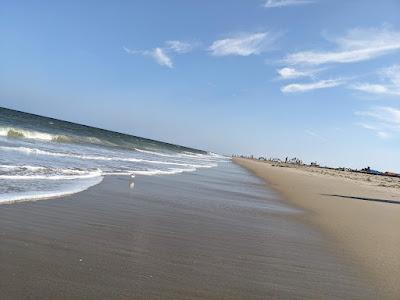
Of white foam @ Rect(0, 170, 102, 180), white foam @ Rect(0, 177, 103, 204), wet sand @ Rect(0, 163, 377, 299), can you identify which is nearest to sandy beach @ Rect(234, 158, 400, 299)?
wet sand @ Rect(0, 163, 377, 299)

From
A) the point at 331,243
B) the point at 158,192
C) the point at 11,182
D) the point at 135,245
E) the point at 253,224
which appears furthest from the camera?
the point at 158,192

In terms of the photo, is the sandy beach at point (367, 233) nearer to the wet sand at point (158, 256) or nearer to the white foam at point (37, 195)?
the wet sand at point (158, 256)

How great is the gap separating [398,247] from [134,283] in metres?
5.61

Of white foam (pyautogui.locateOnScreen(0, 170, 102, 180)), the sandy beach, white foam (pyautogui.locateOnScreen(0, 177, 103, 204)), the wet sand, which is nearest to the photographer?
the wet sand

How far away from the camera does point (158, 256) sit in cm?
591

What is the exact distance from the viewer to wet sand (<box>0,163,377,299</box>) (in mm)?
4613

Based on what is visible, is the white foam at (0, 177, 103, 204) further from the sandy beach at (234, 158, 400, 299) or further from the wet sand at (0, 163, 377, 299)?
the sandy beach at (234, 158, 400, 299)

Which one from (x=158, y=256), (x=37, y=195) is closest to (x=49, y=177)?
(x=37, y=195)

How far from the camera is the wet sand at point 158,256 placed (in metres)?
4.61

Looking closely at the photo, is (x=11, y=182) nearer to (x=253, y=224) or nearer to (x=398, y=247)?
(x=253, y=224)

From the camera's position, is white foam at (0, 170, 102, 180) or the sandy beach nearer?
the sandy beach

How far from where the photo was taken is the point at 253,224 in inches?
374

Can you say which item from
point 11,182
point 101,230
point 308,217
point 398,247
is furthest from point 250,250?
point 11,182

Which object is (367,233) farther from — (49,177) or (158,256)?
(49,177)
